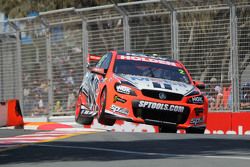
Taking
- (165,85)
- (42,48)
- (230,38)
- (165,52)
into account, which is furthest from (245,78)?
(42,48)

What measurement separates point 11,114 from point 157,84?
18.0 ft

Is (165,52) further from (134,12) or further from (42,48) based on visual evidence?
(42,48)

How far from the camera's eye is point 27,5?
32750mm

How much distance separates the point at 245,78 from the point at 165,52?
2.48 meters

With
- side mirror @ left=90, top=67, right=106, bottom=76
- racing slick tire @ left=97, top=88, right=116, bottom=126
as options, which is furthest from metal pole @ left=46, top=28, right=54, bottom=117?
racing slick tire @ left=97, top=88, right=116, bottom=126

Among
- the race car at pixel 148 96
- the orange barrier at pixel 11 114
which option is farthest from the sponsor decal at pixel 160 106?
the orange barrier at pixel 11 114

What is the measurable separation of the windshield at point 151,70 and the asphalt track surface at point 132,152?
3.11 meters

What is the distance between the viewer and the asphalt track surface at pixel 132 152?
9.83m

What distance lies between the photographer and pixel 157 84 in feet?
53.1

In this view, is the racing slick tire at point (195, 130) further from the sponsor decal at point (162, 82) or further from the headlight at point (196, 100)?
the sponsor decal at point (162, 82)

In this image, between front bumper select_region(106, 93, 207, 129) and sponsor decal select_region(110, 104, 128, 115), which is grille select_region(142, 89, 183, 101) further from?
sponsor decal select_region(110, 104, 128, 115)

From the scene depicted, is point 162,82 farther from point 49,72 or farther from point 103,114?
point 49,72

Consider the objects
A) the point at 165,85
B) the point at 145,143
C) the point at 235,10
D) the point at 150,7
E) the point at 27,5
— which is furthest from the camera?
the point at 27,5

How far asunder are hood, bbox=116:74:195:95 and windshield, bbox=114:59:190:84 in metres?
0.36
